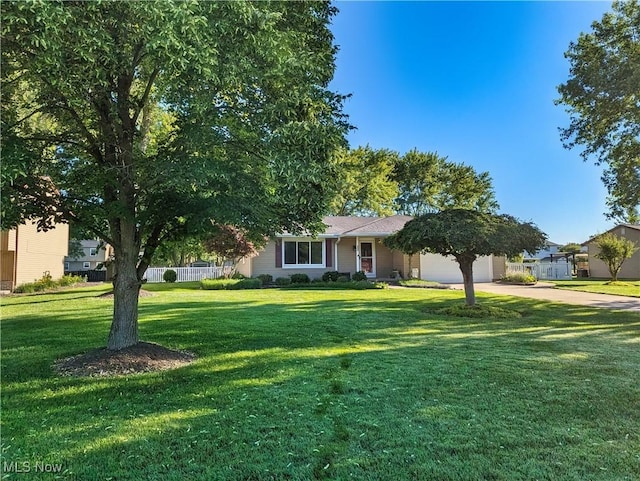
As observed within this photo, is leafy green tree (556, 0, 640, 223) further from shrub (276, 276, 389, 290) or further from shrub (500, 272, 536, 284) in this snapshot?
shrub (276, 276, 389, 290)

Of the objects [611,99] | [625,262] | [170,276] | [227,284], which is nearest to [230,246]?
[227,284]

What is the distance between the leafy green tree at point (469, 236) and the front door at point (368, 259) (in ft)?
37.8

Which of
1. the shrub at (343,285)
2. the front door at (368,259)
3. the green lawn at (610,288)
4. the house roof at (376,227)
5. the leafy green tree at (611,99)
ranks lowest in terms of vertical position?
the green lawn at (610,288)

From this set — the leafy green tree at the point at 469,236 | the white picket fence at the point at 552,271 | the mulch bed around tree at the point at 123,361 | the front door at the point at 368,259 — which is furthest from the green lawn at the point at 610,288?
the mulch bed around tree at the point at 123,361

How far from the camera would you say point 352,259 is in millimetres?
22781

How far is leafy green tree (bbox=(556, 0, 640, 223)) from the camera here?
11.5 m

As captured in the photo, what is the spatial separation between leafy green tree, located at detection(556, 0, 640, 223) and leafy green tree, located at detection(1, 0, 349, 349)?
9366 mm

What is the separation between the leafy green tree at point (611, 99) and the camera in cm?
1153

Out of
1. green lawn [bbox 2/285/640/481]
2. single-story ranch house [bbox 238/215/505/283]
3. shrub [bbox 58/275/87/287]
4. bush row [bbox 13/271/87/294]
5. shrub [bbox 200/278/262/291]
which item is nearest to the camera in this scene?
green lawn [bbox 2/285/640/481]

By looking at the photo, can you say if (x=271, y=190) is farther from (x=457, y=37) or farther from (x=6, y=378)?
(x=457, y=37)

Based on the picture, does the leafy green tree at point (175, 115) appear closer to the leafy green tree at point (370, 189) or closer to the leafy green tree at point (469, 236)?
the leafy green tree at point (469, 236)

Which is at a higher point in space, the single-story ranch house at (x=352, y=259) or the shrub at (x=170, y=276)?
the single-story ranch house at (x=352, y=259)

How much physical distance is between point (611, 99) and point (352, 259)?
13690 mm

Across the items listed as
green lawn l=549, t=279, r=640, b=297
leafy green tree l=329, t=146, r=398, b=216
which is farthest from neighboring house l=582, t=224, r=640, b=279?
leafy green tree l=329, t=146, r=398, b=216
